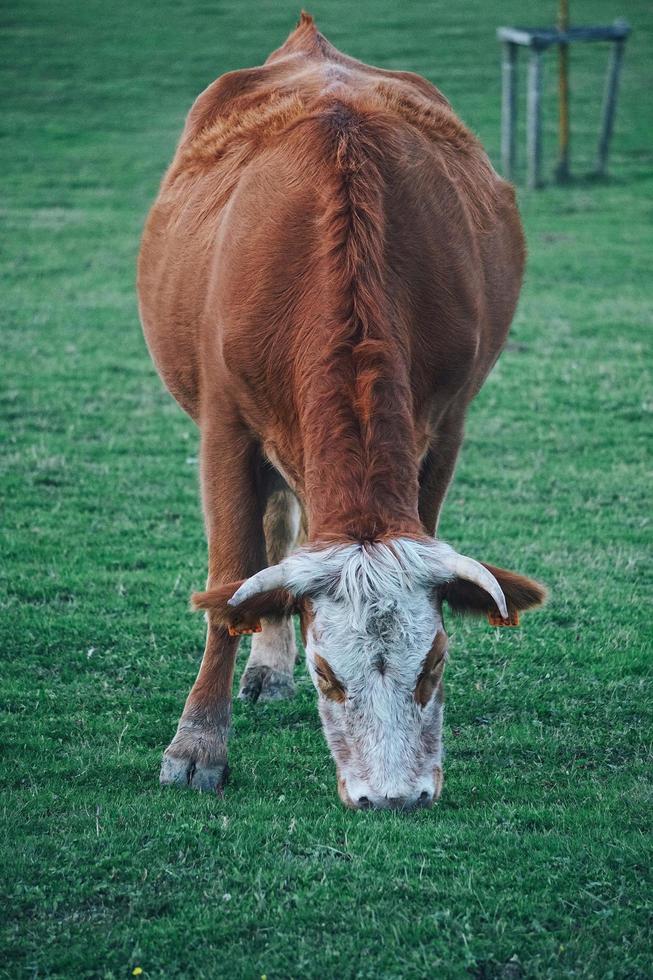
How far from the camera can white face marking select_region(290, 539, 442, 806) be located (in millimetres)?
3979

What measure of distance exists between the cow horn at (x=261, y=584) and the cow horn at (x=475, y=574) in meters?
0.59

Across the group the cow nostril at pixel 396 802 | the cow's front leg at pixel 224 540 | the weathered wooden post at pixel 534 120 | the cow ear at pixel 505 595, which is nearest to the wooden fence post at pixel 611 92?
the weathered wooden post at pixel 534 120

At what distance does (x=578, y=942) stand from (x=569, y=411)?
7.14m

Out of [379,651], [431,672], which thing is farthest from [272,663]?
[379,651]

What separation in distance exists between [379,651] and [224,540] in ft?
4.88

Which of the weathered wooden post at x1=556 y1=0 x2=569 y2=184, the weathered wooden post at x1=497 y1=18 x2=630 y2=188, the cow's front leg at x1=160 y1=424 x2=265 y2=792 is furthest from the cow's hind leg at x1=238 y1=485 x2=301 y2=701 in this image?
the weathered wooden post at x1=556 y1=0 x2=569 y2=184

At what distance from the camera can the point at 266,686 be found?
19.8 ft

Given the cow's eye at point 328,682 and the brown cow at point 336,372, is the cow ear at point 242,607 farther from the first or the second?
the cow's eye at point 328,682

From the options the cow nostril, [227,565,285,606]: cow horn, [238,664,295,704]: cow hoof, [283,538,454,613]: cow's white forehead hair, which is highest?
[283,538,454,613]: cow's white forehead hair

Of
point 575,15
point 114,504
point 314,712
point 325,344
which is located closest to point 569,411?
point 114,504

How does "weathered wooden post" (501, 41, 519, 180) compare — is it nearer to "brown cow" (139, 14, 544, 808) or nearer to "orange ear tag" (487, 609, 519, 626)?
"brown cow" (139, 14, 544, 808)

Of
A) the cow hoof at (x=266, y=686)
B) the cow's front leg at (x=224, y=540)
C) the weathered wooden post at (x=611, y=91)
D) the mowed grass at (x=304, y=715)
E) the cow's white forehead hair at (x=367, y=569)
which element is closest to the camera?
the mowed grass at (x=304, y=715)

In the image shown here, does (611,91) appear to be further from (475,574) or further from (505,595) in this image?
(475,574)

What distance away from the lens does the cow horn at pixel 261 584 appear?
4.20 m
